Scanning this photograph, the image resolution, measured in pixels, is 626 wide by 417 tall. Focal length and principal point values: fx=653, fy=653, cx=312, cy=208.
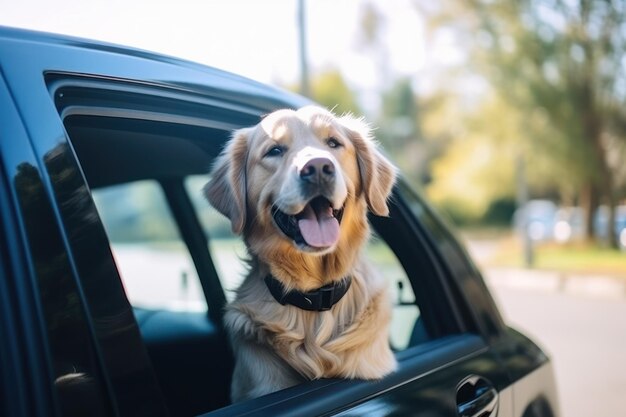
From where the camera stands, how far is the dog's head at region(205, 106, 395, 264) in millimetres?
1941

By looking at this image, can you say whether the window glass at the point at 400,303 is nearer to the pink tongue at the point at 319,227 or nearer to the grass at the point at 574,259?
the pink tongue at the point at 319,227

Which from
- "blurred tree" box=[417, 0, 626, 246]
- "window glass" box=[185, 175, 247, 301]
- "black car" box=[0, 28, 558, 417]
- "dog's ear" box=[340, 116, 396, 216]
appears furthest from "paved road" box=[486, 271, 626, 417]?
"blurred tree" box=[417, 0, 626, 246]

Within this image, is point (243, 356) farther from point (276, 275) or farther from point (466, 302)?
point (466, 302)

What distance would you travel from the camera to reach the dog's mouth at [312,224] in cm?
195

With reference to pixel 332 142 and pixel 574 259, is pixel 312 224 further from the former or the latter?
pixel 574 259

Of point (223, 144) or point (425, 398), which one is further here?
point (223, 144)

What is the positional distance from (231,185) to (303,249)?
0.34 metres

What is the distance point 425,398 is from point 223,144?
1027 millimetres

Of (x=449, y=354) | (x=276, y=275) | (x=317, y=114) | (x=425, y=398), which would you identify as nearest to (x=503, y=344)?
(x=449, y=354)

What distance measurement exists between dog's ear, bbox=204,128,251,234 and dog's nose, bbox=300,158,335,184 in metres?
0.27

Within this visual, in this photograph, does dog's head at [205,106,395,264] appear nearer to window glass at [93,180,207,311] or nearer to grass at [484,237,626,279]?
window glass at [93,180,207,311]

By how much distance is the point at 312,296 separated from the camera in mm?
1939

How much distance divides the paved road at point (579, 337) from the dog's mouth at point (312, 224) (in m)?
3.99

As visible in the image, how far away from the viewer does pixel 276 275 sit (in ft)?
6.57
